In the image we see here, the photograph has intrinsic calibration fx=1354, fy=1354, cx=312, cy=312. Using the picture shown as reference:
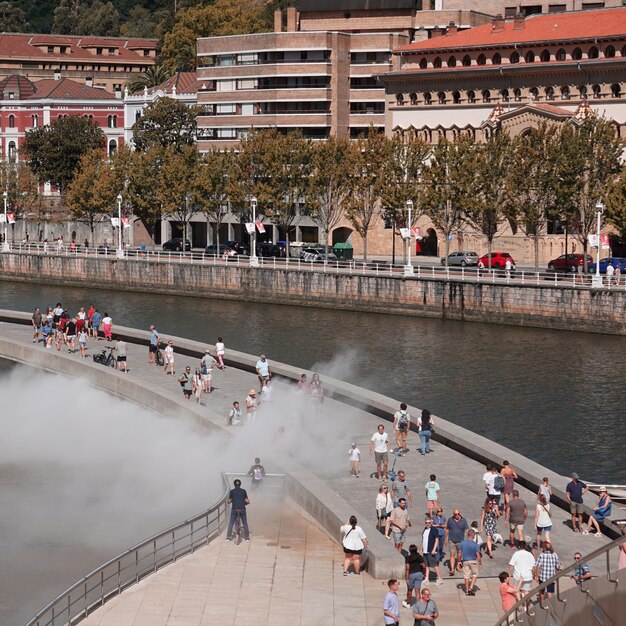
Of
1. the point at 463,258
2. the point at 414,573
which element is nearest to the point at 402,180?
the point at 463,258

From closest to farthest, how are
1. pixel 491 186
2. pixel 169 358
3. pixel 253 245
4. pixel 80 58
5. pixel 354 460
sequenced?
pixel 354 460, pixel 169 358, pixel 491 186, pixel 253 245, pixel 80 58

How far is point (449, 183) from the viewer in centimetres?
8056

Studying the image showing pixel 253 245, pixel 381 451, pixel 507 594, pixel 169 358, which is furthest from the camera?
pixel 253 245

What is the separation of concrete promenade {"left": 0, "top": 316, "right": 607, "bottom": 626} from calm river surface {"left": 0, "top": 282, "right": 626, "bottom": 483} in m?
8.73

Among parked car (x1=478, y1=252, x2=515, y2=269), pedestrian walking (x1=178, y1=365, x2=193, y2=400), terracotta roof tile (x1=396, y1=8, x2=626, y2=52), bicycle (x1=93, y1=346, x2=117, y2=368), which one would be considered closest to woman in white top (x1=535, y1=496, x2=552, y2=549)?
pedestrian walking (x1=178, y1=365, x2=193, y2=400)

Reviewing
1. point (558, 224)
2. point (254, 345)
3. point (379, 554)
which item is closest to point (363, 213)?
point (558, 224)

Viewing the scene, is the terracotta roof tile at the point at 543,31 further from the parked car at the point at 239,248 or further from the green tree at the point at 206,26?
the green tree at the point at 206,26

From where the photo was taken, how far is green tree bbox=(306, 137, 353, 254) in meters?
89.6

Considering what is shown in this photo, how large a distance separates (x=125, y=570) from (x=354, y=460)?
6.74 m

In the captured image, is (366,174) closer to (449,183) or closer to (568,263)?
(449,183)

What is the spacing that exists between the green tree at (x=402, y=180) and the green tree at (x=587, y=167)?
1072cm

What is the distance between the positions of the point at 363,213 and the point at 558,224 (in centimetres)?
1255

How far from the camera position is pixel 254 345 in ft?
208

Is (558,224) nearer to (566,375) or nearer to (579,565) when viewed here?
(566,375)
